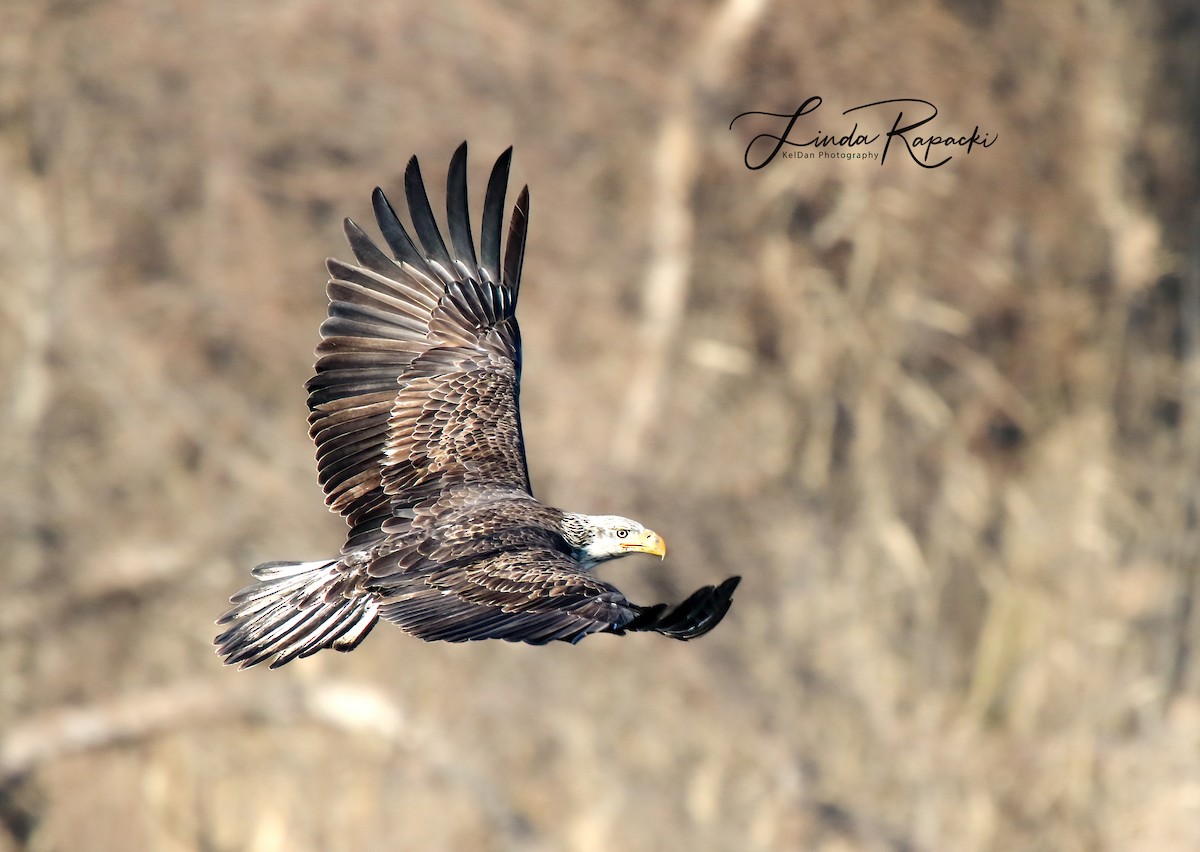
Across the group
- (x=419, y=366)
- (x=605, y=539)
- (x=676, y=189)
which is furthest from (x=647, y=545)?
(x=676, y=189)

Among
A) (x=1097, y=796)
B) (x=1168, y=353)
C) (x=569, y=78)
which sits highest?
(x=569, y=78)

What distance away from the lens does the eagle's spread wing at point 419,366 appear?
997cm

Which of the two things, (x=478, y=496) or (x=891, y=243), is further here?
(x=891, y=243)

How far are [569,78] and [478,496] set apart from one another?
43.7ft

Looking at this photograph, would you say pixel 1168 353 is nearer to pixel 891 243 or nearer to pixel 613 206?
pixel 891 243

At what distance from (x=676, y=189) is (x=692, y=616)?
14864mm

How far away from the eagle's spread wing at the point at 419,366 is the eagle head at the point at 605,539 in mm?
427

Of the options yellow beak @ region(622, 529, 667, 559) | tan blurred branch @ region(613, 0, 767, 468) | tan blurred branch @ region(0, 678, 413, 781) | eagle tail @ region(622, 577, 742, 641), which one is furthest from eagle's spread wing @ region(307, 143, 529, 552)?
tan blurred branch @ region(613, 0, 767, 468)

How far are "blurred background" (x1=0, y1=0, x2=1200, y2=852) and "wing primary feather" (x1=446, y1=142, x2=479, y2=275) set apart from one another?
10035 mm

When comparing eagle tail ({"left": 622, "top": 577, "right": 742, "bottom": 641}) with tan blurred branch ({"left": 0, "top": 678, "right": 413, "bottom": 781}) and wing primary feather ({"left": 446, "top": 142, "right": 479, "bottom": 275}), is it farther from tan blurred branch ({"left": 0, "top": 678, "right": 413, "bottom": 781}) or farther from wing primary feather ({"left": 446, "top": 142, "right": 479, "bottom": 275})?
tan blurred branch ({"left": 0, "top": 678, "right": 413, "bottom": 781})

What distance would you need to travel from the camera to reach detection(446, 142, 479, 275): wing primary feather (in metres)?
10.3

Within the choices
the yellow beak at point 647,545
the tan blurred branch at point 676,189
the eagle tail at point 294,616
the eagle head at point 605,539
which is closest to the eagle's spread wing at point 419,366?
the eagle tail at point 294,616

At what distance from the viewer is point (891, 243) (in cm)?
2286

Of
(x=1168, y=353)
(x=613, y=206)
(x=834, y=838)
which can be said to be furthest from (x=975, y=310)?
(x=834, y=838)
